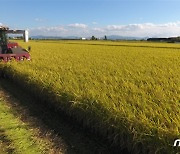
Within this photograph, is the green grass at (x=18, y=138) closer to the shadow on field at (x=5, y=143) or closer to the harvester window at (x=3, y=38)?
the shadow on field at (x=5, y=143)

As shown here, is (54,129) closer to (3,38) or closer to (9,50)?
(9,50)

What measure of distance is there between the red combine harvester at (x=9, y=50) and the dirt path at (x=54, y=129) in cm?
475

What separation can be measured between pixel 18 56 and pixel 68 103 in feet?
22.9

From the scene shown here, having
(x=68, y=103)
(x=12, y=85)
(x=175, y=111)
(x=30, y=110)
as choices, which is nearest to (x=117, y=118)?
(x=175, y=111)

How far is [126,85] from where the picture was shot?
583cm

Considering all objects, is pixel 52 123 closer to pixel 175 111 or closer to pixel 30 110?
pixel 30 110

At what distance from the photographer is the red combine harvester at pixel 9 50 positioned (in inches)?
439

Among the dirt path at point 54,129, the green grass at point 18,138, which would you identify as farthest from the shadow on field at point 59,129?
the green grass at point 18,138

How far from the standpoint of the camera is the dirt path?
3998mm

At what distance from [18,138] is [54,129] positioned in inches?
26.8

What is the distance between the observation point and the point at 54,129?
468 cm

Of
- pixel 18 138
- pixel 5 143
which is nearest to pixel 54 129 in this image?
pixel 18 138

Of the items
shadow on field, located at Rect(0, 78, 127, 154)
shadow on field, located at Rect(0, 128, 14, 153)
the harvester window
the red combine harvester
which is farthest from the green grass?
the harvester window

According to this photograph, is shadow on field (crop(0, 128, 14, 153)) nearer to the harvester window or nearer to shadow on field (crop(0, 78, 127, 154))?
shadow on field (crop(0, 78, 127, 154))
